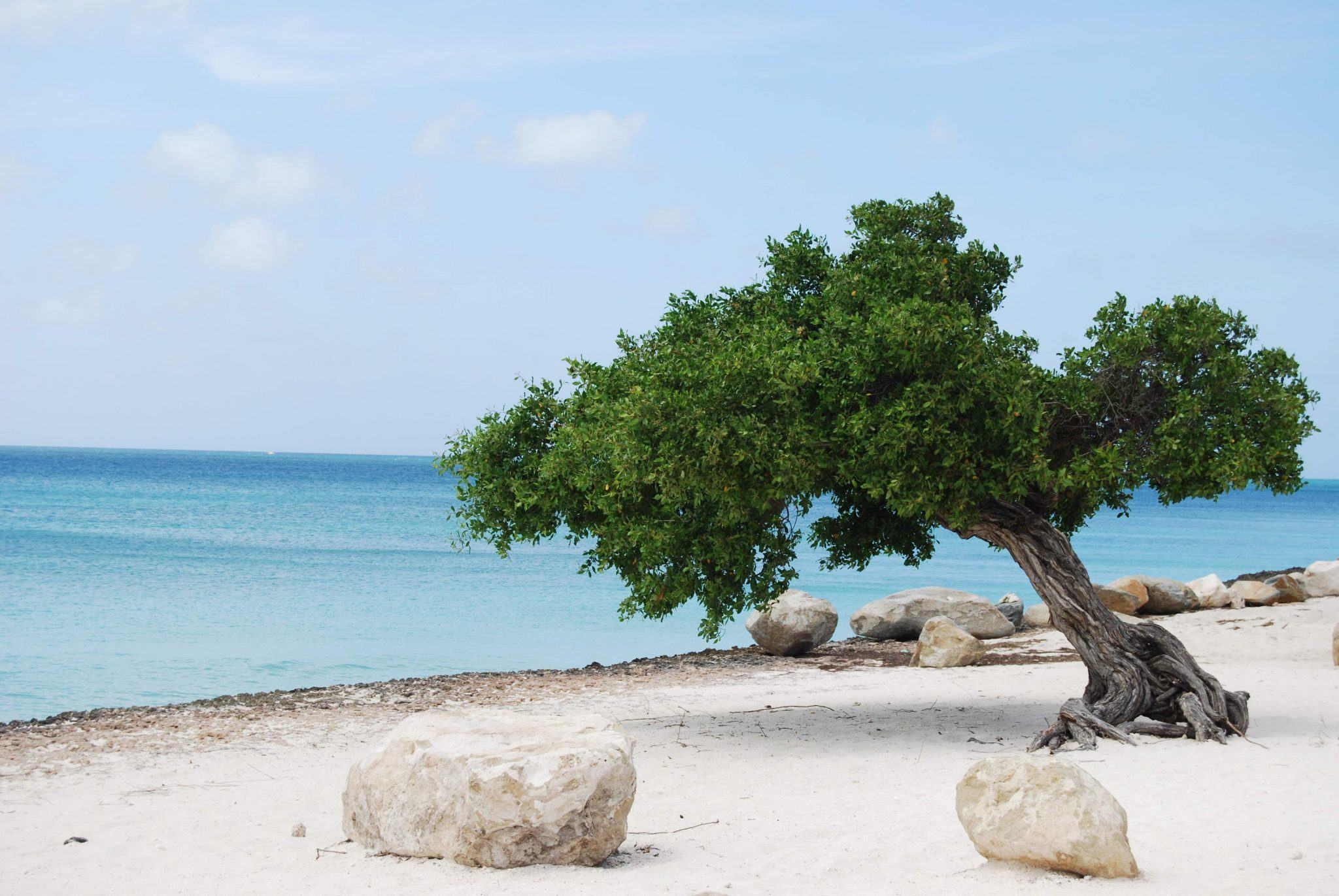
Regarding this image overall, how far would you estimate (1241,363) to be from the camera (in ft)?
37.4

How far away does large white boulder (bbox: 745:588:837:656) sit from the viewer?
21562 mm

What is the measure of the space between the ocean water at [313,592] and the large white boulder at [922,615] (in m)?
3.04

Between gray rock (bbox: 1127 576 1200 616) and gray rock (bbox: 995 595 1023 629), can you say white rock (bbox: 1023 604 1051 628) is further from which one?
gray rock (bbox: 1127 576 1200 616)

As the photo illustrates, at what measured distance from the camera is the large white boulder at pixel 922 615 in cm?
2327

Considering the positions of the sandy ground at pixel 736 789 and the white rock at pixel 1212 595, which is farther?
the white rock at pixel 1212 595

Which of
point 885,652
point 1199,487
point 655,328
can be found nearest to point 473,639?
point 885,652

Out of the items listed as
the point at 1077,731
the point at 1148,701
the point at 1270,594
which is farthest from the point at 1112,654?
the point at 1270,594

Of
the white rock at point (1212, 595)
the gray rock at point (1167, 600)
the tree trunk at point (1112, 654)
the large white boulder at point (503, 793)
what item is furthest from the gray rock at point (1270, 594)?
the large white boulder at point (503, 793)

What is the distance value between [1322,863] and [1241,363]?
5661 millimetres

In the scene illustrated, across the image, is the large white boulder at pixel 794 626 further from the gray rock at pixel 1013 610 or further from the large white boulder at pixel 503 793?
the large white boulder at pixel 503 793

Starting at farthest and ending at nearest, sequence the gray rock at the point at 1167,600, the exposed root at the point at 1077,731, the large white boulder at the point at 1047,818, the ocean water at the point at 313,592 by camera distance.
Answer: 1. the gray rock at the point at 1167,600
2. the ocean water at the point at 313,592
3. the exposed root at the point at 1077,731
4. the large white boulder at the point at 1047,818

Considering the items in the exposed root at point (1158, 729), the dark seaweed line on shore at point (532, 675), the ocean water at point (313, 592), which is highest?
the exposed root at point (1158, 729)

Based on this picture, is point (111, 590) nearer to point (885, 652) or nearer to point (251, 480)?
point (885, 652)

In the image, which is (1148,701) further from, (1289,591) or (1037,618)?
(1289,591)
